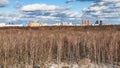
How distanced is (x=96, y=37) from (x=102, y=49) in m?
1.41

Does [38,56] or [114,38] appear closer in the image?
[38,56]

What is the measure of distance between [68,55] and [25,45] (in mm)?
1870

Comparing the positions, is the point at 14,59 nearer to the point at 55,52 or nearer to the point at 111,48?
the point at 55,52

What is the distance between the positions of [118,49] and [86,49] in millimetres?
1416

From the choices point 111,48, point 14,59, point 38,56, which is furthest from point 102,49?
point 14,59

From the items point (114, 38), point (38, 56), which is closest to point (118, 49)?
point (114, 38)

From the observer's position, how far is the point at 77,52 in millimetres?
14156

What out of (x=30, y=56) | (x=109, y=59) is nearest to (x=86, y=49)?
(x=109, y=59)

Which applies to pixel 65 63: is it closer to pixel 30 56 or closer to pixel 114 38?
pixel 30 56

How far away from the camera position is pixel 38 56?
12.6 m

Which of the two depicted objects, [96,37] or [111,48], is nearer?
[111,48]

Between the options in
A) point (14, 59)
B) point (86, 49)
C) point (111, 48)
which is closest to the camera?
point (14, 59)

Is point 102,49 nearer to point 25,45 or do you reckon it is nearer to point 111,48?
point 111,48

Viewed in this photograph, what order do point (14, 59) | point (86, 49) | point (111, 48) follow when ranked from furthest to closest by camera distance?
1. point (86, 49)
2. point (111, 48)
3. point (14, 59)
